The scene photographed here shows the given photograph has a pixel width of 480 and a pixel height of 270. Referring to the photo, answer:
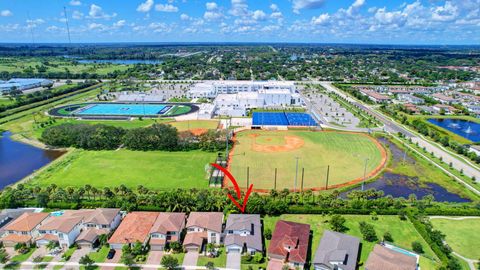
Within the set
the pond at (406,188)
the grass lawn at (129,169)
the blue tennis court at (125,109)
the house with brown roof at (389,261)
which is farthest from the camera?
the blue tennis court at (125,109)

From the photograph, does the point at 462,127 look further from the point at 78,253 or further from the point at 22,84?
the point at 22,84

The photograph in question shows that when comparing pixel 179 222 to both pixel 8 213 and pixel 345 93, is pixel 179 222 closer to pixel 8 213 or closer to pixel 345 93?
pixel 8 213

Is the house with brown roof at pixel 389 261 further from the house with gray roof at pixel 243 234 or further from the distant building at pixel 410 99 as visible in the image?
the distant building at pixel 410 99

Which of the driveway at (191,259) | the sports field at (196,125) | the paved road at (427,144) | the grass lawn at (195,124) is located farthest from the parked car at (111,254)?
the paved road at (427,144)

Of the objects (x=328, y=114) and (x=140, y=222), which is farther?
(x=328, y=114)

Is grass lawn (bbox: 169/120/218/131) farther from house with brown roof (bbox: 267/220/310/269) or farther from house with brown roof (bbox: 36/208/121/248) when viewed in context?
house with brown roof (bbox: 267/220/310/269)

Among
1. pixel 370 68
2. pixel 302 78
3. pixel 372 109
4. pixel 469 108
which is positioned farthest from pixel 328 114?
pixel 370 68
